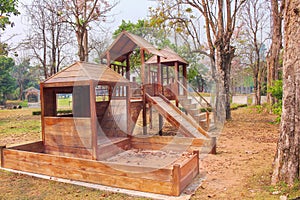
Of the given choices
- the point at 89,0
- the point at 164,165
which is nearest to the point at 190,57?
the point at 89,0

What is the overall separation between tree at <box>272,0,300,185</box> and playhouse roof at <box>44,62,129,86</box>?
3.75 m

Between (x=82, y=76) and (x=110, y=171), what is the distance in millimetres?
2358

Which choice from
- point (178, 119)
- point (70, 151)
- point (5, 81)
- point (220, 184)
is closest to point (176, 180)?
point (220, 184)

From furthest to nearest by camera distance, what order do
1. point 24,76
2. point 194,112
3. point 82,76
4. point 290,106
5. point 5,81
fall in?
point 24,76 < point 5,81 < point 194,112 < point 82,76 < point 290,106

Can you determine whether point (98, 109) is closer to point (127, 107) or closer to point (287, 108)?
point (127, 107)

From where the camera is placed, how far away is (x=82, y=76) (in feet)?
17.5

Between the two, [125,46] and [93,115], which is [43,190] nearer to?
[93,115]

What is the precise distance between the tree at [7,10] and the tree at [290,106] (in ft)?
45.6

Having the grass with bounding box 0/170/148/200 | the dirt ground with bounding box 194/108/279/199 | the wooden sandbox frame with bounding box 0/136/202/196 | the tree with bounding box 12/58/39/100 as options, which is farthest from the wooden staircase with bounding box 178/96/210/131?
the tree with bounding box 12/58/39/100

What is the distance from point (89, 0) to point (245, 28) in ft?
51.6

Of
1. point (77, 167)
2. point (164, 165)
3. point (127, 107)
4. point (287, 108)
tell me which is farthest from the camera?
point (127, 107)

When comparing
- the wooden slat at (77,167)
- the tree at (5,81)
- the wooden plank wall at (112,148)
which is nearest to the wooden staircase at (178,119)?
the wooden plank wall at (112,148)

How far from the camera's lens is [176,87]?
33.6 feet

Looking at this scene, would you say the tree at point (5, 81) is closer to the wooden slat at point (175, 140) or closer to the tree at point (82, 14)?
the tree at point (82, 14)
